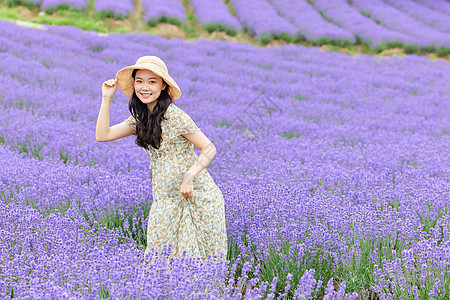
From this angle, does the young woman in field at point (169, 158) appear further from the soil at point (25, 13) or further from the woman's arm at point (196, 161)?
the soil at point (25, 13)

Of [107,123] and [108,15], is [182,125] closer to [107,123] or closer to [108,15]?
[107,123]

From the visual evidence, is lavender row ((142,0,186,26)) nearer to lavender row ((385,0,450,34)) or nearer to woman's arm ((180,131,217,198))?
lavender row ((385,0,450,34))

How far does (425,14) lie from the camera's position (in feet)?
59.6

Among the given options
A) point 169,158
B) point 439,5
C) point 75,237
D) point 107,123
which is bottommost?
point 75,237

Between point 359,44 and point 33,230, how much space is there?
14.1 m

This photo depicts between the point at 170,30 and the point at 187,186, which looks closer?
the point at 187,186

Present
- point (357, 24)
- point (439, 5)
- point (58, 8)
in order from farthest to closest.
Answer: point (439, 5)
point (357, 24)
point (58, 8)

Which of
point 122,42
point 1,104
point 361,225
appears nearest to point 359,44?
point 122,42

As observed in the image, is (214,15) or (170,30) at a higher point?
(214,15)

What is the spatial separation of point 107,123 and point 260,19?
14.4 m

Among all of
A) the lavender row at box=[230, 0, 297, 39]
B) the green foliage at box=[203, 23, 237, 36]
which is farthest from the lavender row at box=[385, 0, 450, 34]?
the green foliage at box=[203, 23, 237, 36]

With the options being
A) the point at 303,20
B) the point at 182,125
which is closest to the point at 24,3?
the point at 303,20

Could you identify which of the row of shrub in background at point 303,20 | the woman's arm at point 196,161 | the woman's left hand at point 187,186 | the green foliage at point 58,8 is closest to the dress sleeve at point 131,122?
the woman's arm at point 196,161

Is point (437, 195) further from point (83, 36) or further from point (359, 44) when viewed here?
point (359, 44)
